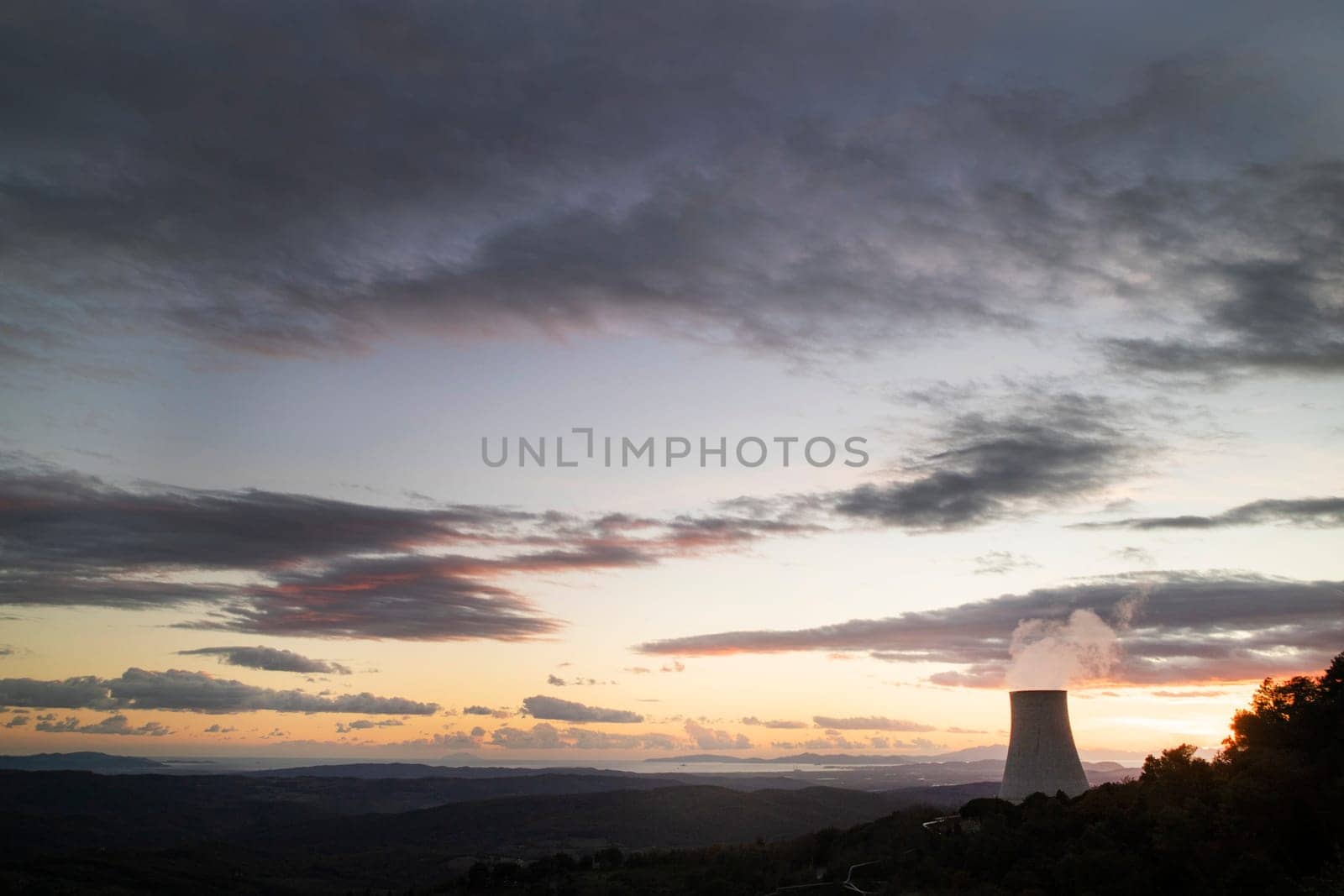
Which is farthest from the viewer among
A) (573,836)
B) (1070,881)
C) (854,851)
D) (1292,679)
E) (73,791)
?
(73,791)

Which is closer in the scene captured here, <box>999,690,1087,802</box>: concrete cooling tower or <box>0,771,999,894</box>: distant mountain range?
<box>999,690,1087,802</box>: concrete cooling tower

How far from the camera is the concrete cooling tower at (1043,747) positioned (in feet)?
134

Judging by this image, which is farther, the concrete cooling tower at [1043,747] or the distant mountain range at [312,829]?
the distant mountain range at [312,829]

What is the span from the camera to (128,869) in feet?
257

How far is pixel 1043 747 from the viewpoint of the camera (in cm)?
4091

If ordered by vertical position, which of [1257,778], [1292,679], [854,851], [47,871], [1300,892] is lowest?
[47,871]

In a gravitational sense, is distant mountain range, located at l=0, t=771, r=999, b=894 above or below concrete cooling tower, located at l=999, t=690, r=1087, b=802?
below

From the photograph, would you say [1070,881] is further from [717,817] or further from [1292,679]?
[717,817]

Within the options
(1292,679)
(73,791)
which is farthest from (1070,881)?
(73,791)

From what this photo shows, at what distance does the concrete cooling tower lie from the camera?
1603 inches

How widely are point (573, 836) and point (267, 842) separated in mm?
48127

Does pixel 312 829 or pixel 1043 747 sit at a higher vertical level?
pixel 1043 747

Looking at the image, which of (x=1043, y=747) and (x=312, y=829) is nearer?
(x=1043, y=747)

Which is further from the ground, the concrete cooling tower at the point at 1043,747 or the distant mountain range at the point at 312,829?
the concrete cooling tower at the point at 1043,747
